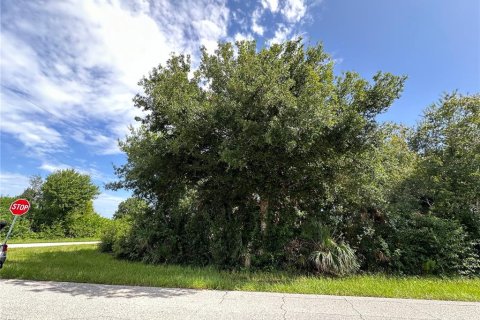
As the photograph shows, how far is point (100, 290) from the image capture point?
6.66 metres

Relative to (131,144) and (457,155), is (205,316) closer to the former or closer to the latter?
(131,144)

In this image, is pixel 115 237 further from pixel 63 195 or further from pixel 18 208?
pixel 63 195

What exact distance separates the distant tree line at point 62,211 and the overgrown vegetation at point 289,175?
15.6 meters

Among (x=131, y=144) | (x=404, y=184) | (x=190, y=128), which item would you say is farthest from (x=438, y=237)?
(x=131, y=144)

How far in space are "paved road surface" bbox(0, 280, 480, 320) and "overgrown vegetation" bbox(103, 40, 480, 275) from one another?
3143mm

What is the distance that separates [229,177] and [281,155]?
206cm

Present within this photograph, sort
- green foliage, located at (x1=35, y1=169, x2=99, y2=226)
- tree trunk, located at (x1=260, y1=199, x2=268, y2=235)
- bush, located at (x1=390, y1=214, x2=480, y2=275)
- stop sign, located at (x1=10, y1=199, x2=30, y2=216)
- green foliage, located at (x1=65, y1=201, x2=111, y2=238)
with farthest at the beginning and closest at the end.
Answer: green foliage, located at (x1=65, y1=201, x2=111, y2=238), green foliage, located at (x1=35, y1=169, x2=99, y2=226), tree trunk, located at (x1=260, y1=199, x2=268, y2=235), bush, located at (x1=390, y1=214, x2=480, y2=275), stop sign, located at (x1=10, y1=199, x2=30, y2=216)

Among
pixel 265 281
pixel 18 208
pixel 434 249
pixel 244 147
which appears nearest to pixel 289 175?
pixel 244 147

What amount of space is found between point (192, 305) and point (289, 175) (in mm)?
5491

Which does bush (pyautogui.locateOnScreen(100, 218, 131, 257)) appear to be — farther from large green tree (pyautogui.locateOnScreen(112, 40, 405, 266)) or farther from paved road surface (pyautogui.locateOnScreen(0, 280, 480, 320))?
paved road surface (pyautogui.locateOnScreen(0, 280, 480, 320))

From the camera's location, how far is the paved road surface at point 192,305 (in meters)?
5.12

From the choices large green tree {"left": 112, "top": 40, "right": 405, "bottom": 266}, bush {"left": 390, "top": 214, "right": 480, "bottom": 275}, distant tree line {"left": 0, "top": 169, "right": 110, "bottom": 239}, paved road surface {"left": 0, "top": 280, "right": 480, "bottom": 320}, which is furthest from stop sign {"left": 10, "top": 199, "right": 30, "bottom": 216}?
distant tree line {"left": 0, "top": 169, "right": 110, "bottom": 239}

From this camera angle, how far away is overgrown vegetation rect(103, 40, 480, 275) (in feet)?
27.0

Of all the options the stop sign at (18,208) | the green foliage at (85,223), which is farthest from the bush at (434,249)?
the green foliage at (85,223)
